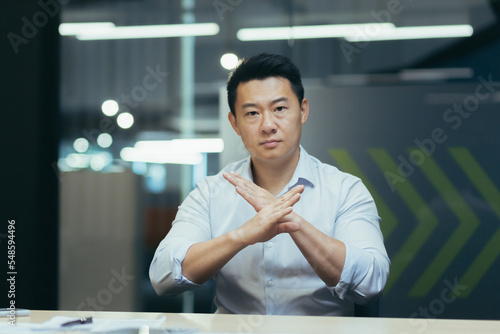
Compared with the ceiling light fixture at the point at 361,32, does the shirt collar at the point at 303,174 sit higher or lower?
lower

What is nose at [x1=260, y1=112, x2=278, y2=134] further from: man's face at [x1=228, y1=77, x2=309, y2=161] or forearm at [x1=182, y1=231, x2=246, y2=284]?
forearm at [x1=182, y1=231, x2=246, y2=284]

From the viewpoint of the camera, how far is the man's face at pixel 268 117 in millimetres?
2072

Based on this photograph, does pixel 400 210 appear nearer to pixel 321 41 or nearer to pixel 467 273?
pixel 467 273

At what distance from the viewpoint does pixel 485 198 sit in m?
3.34

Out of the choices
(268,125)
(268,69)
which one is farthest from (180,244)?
(268,69)

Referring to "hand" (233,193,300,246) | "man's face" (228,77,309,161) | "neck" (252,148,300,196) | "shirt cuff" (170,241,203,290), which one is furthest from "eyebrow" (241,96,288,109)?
"shirt cuff" (170,241,203,290)

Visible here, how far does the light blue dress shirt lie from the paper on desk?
0.49 metres

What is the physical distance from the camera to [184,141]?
363 cm

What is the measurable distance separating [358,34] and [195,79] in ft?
3.60

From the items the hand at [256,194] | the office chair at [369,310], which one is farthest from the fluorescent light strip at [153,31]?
the office chair at [369,310]

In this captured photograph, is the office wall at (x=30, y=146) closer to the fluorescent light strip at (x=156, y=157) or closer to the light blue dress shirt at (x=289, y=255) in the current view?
the fluorescent light strip at (x=156, y=157)

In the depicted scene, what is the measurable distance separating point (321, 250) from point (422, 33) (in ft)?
7.26

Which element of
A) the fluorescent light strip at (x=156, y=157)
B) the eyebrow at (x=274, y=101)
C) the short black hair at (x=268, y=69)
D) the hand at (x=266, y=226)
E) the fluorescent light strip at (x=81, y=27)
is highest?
the fluorescent light strip at (x=81, y=27)

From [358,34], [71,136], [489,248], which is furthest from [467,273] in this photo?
[71,136]
